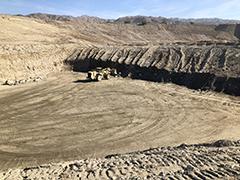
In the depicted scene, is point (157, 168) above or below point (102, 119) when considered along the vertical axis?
above

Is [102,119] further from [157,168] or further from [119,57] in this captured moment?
[119,57]

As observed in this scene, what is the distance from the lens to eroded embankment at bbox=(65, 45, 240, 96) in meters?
28.8

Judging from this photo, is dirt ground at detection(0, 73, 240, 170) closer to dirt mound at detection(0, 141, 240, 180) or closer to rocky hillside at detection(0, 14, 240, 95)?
rocky hillside at detection(0, 14, 240, 95)

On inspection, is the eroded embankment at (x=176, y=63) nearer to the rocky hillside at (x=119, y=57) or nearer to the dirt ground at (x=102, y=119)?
the rocky hillside at (x=119, y=57)

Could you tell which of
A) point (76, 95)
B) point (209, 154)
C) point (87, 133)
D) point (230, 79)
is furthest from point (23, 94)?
point (209, 154)

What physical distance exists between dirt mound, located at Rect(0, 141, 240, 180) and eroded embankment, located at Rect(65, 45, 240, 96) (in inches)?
607

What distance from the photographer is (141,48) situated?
3766 centimetres

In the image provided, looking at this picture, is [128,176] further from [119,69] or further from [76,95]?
[119,69]

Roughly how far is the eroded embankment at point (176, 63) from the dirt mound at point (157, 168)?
15.4 meters

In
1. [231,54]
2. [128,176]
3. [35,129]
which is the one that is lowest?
[35,129]

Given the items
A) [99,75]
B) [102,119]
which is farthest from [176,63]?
[102,119]

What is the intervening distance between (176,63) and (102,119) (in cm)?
1189

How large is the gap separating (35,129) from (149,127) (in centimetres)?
531

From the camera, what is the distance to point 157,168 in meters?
11.3
